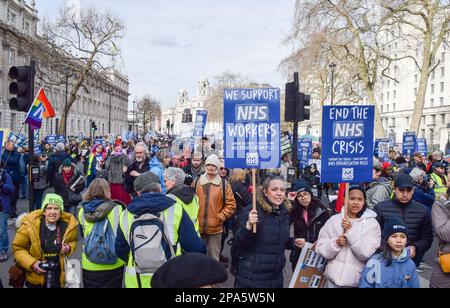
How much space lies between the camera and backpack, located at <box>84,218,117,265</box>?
4.14 m

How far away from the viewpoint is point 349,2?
1011 inches

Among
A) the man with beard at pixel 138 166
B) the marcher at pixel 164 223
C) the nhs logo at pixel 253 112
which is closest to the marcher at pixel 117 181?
the man with beard at pixel 138 166

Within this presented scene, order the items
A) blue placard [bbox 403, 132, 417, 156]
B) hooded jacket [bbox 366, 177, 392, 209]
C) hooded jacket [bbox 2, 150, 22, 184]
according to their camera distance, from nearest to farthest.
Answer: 1. hooded jacket [bbox 366, 177, 392, 209]
2. hooded jacket [bbox 2, 150, 22, 184]
3. blue placard [bbox 403, 132, 417, 156]

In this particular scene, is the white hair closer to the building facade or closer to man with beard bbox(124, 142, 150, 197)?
man with beard bbox(124, 142, 150, 197)

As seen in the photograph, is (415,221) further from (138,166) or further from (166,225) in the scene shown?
(138,166)

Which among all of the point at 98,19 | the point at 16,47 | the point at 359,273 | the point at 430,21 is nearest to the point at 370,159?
the point at 359,273

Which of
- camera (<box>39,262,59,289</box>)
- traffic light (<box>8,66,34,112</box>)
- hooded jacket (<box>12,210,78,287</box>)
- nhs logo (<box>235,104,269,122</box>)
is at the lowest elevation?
camera (<box>39,262,59,289</box>)

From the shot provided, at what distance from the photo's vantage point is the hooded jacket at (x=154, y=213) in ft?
11.6

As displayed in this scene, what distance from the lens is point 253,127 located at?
464 centimetres

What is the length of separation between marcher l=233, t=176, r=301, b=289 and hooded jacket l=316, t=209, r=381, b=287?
402mm

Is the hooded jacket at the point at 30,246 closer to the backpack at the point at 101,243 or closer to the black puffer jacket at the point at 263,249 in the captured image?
the backpack at the point at 101,243

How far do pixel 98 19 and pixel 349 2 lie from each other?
21711 millimetres

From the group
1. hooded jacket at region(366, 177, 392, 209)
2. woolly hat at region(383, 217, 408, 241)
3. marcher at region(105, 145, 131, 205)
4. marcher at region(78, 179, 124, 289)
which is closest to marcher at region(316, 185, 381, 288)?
woolly hat at region(383, 217, 408, 241)

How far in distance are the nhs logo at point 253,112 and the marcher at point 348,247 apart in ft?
4.15
